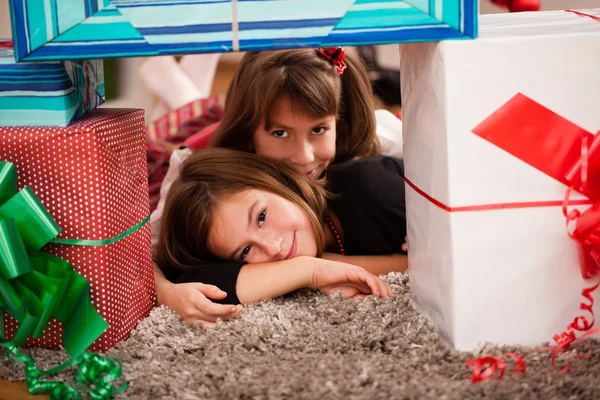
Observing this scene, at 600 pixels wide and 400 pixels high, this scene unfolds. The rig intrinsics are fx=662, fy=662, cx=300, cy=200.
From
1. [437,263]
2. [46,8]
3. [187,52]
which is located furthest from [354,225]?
[46,8]

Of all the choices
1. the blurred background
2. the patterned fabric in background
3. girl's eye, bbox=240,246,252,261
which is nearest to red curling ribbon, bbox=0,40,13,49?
girl's eye, bbox=240,246,252,261

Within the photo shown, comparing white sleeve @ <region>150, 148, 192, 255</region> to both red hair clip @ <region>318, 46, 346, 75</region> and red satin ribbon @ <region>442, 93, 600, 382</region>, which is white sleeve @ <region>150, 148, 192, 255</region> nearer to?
red hair clip @ <region>318, 46, 346, 75</region>

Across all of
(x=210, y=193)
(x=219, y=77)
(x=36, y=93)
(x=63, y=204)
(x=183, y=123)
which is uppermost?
(x=36, y=93)

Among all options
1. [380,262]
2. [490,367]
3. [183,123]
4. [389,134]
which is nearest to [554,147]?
[490,367]

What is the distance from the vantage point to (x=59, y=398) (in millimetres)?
788

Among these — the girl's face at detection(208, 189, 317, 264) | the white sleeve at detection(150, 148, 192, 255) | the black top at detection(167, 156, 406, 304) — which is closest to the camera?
the girl's face at detection(208, 189, 317, 264)

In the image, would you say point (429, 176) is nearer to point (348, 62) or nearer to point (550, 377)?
point (550, 377)

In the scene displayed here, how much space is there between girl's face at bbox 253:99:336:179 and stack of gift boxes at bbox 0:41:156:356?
0.50 metres

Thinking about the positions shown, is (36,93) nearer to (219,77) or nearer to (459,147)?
(459,147)

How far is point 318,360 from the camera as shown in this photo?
0.78m

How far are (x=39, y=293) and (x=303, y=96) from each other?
0.72m

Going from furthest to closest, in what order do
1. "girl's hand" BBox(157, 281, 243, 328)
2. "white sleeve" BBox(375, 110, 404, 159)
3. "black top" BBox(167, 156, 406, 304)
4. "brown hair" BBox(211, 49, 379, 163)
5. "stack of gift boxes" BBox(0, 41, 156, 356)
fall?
"white sleeve" BBox(375, 110, 404, 159), "brown hair" BBox(211, 49, 379, 163), "black top" BBox(167, 156, 406, 304), "girl's hand" BBox(157, 281, 243, 328), "stack of gift boxes" BBox(0, 41, 156, 356)

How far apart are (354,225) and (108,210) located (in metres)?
Result: 0.55

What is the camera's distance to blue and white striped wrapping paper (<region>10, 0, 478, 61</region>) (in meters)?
0.80
